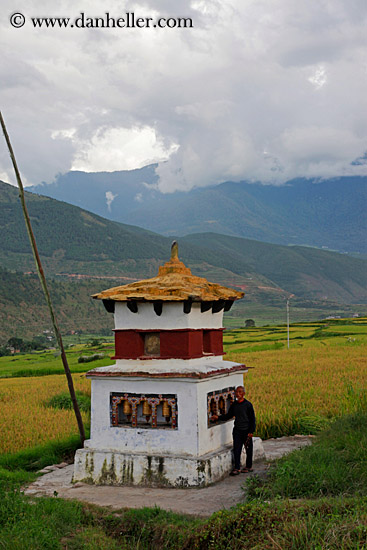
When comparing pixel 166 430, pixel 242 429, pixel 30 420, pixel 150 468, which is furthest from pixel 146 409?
pixel 30 420

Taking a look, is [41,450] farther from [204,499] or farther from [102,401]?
[204,499]

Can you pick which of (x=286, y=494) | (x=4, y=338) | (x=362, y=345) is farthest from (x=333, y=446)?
(x=4, y=338)

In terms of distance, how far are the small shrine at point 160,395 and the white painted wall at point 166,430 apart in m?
0.02

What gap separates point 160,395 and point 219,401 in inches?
57.5

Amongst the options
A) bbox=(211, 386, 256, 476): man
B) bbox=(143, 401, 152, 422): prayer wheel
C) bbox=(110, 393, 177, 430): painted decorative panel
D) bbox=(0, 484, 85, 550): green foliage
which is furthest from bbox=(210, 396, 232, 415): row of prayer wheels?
bbox=(0, 484, 85, 550): green foliage

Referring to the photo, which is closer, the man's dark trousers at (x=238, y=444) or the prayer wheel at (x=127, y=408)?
the man's dark trousers at (x=238, y=444)

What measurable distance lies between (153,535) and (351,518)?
2.84 metres

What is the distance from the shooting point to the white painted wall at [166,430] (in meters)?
10.5

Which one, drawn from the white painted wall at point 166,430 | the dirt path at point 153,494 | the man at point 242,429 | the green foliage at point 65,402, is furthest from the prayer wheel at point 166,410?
the green foliage at point 65,402

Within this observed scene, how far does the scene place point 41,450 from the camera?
1293 cm

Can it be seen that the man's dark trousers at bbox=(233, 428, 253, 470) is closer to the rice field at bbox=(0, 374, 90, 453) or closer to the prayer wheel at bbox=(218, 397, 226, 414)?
the prayer wheel at bbox=(218, 397, 226, 414)

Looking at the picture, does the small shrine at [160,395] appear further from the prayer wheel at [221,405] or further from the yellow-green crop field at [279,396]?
the yellow-green crop field at [279,396]

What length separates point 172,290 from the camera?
10.8 m

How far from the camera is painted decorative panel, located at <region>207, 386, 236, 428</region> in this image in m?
11.0
